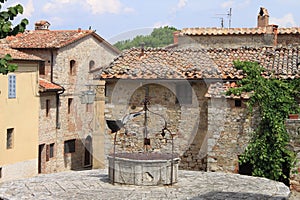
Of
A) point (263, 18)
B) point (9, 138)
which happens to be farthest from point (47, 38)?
point (263, 18)

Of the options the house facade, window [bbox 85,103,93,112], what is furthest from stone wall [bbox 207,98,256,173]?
window [bbox 85,103,93,112]

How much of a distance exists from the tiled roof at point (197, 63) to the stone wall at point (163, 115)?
14.3 inches

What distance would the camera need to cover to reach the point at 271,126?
15.0 metres

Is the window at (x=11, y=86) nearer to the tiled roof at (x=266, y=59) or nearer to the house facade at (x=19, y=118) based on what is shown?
the house facade at (x=19, y=118)

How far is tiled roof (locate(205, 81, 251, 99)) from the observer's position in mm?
15516

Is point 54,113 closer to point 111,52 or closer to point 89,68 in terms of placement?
point 89,68

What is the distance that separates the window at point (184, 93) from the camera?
1689 cm

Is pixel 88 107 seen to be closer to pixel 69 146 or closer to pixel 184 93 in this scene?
pixel 69 146

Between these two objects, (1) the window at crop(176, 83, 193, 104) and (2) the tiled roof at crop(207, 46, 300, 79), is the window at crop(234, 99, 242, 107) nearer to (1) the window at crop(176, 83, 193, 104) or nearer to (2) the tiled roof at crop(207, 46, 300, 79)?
(2) the tiled roof at crop(207, 46, 300, 79)

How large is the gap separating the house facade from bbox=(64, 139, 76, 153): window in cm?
290

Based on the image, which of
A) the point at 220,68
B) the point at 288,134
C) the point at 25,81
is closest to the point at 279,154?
the point at 288,134

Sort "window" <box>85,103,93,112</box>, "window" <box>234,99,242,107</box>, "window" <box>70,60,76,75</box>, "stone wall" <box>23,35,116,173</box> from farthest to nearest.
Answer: "window" <box>85,103,93,112</box>
"window" <box>70,60,76,75</box>
"stone wall" <box>23,35,116,173</box>
"window" <box>234,99,242,107</box>

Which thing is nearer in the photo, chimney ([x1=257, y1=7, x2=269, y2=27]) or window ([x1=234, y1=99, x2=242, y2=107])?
window ([x1=234, y1=99, x2=242, y2=107])

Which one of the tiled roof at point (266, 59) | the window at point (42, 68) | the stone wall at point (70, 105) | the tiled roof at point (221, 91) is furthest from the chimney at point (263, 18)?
the window at point (42, 68)
